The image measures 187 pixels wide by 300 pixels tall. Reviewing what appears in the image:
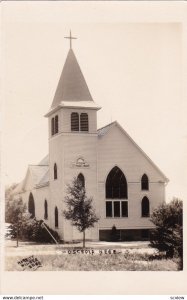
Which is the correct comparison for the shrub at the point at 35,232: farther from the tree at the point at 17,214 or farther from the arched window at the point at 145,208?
the arched window at the point at 145,208

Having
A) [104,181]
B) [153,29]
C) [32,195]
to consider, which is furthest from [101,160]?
[153,29]

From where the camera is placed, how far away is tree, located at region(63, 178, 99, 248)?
34.0ft

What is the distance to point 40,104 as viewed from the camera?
400 inches

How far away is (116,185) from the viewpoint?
11.0 m

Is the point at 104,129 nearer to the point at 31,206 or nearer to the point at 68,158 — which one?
the point at 68,158

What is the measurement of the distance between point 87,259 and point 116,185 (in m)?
1.63

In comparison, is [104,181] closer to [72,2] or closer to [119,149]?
[119,149]

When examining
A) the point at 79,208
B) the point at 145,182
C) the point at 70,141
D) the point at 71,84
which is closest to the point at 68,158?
the point at 70,141

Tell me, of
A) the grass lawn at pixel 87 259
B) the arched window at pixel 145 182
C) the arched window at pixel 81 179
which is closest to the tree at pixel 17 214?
the grass lawn at pixel 87 259

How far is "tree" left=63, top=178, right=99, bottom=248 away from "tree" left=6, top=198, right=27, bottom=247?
0.74 meters

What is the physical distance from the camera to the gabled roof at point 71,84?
10.1 meters

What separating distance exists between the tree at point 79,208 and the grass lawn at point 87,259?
460mm

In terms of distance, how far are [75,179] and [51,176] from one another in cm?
52

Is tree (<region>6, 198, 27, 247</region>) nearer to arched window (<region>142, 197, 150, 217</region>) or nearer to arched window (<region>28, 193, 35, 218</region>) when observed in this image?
arched window (<region>28, 193, 35, 218</region>)
